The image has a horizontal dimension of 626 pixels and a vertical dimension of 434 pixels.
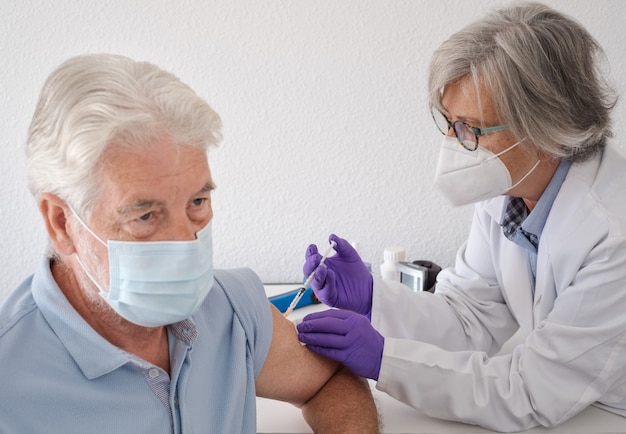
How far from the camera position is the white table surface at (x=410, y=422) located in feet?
4.61

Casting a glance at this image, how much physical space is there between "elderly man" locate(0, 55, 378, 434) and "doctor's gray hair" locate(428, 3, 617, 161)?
0.68m

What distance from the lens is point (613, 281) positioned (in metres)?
1.38

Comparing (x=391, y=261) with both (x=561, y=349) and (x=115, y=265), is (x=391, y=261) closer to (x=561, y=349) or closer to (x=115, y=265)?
(x=561, y=349)

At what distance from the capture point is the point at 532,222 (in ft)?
5.21

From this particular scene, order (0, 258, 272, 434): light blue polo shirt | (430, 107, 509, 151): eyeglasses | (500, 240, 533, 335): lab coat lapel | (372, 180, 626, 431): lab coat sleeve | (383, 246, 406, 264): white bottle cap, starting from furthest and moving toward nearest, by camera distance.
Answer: (383, 246, 406, 264): white bottle cap → (500, 240, 533, 335): lab coat lapel → (430, 107, 509, 151): eyeglasses → (372, 180, 626, 431): lab coat sleeve → (0, 258, 272, 434): light blue polo shirt

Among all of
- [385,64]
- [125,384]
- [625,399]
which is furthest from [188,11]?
[625,399]

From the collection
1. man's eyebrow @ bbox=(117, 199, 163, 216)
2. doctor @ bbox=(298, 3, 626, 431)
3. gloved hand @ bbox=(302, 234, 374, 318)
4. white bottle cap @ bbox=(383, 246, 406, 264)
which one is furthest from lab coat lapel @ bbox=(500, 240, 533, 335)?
man's eyebrow @ bbox=(117, 199, 163, 216)

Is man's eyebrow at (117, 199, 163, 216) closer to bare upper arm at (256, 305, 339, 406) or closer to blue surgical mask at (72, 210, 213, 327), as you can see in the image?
blue surgical mask at (72, 210, 213, 327)

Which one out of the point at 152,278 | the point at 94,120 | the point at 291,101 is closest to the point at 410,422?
the point at 152,278

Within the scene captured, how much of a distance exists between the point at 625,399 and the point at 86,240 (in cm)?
119

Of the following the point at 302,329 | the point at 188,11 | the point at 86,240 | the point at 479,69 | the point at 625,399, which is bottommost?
the point at 625,399

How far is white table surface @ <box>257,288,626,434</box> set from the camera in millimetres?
1404

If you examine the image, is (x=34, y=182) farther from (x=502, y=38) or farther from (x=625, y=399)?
(x=625, y=399)

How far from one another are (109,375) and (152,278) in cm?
17
